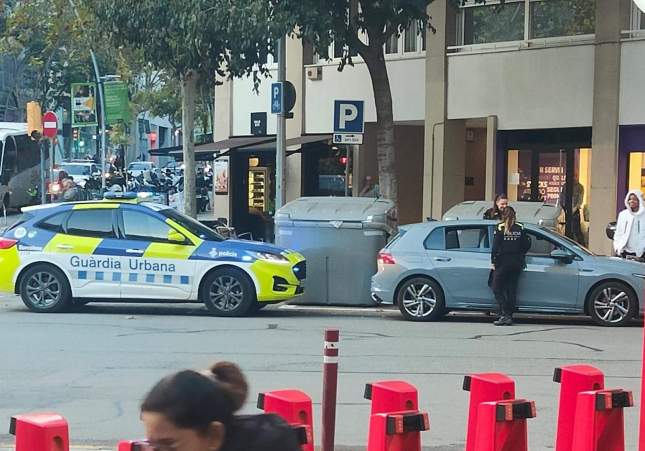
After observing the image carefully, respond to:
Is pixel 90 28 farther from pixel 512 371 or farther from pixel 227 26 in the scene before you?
pixel 512 371

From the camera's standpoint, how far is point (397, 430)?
5.38 meters

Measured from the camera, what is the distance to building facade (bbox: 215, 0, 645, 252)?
20516mm

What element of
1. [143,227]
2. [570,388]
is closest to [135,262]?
[143,227]

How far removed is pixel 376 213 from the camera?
52.8ft

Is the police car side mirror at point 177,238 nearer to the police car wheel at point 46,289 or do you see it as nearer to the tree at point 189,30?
the police car wheel at point 46,289

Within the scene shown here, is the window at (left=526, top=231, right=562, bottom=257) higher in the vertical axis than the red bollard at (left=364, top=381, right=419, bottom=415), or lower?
higher

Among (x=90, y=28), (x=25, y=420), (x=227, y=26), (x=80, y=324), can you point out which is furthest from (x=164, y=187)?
(x=25, y=420)

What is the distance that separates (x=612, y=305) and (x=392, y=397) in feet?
29.5

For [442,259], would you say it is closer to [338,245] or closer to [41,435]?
[338,245]

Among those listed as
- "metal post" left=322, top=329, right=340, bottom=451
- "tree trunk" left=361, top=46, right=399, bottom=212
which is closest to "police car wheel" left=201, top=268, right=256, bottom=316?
"tree trunk" left=361, top=46, right=399, bottom=212

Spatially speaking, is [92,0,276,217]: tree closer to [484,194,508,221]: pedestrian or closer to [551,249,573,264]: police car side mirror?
[484,194,508,221]: pedestrian

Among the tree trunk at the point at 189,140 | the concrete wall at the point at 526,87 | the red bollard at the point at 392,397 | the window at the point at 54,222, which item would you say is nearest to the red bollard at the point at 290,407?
the red bollard at the point at 392,397

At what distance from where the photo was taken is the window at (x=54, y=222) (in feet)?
49.9

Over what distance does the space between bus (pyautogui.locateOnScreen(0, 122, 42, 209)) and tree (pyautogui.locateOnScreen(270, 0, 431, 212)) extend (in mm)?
22733
